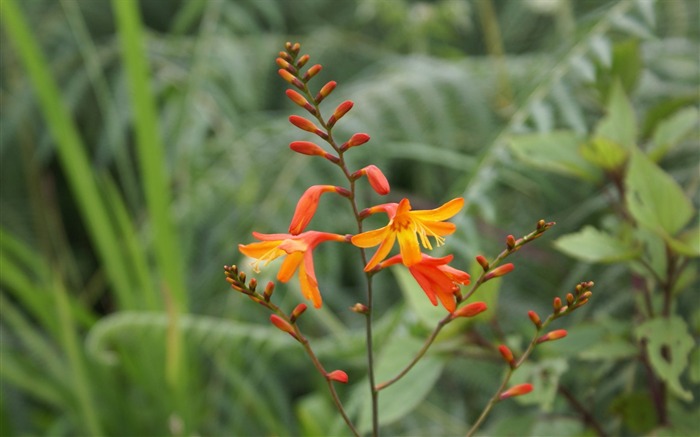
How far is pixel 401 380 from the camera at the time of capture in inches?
36.0

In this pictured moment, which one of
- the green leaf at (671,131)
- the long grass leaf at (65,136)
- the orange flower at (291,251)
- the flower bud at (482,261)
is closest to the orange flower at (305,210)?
the orange flower at (291,251)

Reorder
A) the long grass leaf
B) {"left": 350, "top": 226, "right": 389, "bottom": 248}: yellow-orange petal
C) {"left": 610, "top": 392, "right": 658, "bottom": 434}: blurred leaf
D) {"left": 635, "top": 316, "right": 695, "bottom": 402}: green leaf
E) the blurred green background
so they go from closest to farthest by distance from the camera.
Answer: {"left": 350, "top": 226, "right": 389, "bottom": 248}: yellow-orange petal < {"left": 635, "top": 316, "right": 695, "bottom": 402}: green leaf < {"left": 610, "top": 392, "right": 658, "bottom": 434}: blurred leaf < the blurred green background < the long grass leaf

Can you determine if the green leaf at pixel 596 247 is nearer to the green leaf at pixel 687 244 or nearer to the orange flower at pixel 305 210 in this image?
the green leaf at pixel 687 244

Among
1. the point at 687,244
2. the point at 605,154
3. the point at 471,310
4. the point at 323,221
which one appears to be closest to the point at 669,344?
the point at 687,244

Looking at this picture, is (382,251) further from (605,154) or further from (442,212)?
(605,154)

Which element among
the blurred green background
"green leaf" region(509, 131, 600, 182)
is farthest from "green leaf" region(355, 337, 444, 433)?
"green leaf" region(509, 131, 600, 182)

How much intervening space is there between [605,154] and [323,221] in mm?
669

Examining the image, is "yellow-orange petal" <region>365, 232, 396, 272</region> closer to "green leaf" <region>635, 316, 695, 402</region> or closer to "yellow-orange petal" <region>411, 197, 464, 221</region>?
"yellow-orange petal" <region>411, 197, 464, 221</region>

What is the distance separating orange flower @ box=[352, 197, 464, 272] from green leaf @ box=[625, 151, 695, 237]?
1.32 feet

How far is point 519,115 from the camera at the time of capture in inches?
49.7

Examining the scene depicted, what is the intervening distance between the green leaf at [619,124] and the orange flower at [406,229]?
1.65ft

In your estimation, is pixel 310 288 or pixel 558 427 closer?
pixel 310 288

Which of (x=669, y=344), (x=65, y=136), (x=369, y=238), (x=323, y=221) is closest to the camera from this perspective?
(x=369, y=238)

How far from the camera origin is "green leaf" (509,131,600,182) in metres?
1.02
